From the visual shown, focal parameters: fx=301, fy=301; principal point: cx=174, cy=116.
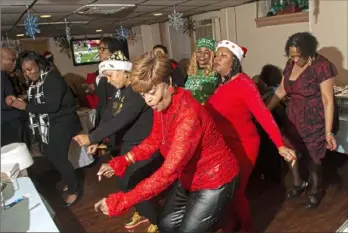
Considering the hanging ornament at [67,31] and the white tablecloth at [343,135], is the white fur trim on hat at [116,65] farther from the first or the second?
the white tablecloth at [343,135]

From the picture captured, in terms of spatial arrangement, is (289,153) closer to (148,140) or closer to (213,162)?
(213,162)

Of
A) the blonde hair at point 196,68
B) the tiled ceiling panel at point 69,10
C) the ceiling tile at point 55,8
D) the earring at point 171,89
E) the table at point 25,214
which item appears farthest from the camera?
the ceiling tile at point 55,8

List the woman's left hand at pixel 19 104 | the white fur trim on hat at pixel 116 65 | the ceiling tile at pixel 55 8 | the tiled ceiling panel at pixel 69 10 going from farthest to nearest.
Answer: the ceiling tile at pixel 55 8 → the tiled ceiling panel at pixel 69 10 → the white fur trim on hat at pixel 116 65 → the woman's left hand at pixel 19 104

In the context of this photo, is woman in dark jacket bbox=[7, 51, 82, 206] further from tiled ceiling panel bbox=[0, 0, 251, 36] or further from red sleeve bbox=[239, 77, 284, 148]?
red sleeve bbox=[239, 77, 284, 148]

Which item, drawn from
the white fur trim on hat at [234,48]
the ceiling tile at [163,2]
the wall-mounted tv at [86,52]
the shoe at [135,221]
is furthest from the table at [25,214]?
the ceiling tile at [163,2]

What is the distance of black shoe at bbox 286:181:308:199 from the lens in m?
0.86

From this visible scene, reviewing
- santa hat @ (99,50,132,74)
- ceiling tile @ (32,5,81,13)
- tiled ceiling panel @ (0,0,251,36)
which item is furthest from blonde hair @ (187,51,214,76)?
ceiling tile @ (32,5,81,13)

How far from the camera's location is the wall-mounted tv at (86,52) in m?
0.85

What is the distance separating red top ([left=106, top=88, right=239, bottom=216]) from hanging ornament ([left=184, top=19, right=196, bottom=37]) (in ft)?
5.95

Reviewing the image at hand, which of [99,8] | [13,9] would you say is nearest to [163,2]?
[99,8]

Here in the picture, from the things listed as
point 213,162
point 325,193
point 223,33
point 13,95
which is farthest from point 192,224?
point 223,33

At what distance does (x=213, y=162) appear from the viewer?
1.80ft

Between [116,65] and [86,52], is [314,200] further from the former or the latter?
[86,52]

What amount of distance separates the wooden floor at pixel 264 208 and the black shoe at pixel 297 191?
0.07 feet
